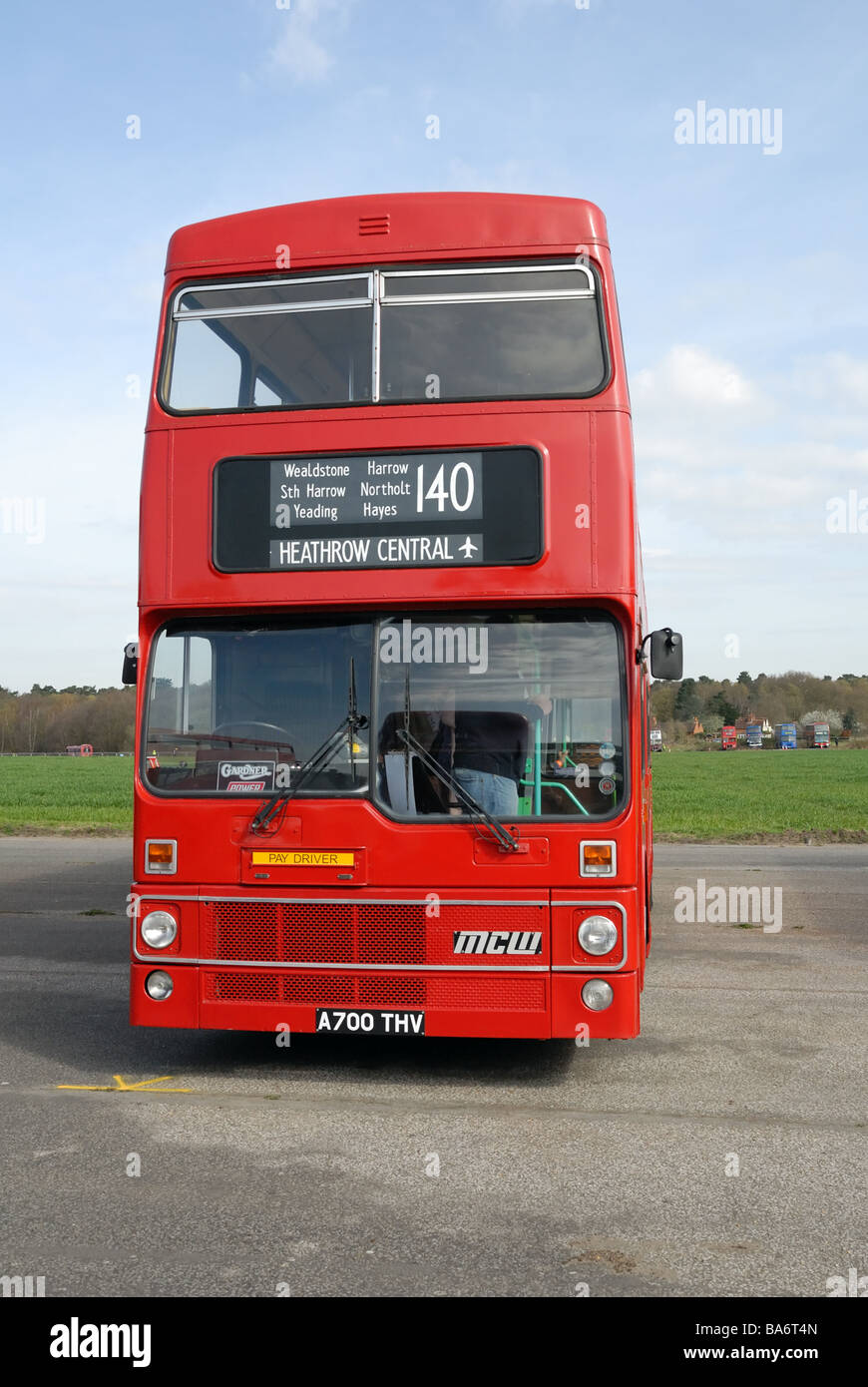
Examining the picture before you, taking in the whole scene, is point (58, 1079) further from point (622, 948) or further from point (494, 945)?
point (622, 948)

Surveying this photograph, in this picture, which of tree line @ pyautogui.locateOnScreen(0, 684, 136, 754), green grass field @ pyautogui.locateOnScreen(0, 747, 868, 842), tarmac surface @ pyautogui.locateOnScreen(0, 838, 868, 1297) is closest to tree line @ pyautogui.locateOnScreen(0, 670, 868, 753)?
tree line @ pyautogui.locateOnScreen(0, 684, 136, 754)

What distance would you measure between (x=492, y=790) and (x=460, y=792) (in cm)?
15

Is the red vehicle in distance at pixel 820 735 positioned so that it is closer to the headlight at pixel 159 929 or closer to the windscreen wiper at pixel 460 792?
the windscreen wiper at pixel 460 792

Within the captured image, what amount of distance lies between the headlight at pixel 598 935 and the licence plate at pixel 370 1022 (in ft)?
2.77

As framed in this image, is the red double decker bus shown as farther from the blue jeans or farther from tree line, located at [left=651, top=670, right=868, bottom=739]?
tree line, located at [left=651, top=670, right=868, bottom=739]

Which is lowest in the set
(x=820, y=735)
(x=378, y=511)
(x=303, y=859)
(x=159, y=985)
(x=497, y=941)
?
(x=159, y=985)

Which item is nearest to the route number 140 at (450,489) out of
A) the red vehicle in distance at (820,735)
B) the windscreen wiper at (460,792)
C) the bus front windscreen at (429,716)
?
the bus front windscreen at (429,716)

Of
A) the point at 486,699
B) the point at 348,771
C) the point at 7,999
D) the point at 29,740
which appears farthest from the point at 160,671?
the point at 29,740

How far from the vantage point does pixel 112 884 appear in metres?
15.2

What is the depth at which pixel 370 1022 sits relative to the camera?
5.82m

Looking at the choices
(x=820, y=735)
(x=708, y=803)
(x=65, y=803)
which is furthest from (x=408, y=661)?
(x=820, y=735)

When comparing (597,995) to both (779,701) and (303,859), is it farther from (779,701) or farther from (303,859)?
(779,701)

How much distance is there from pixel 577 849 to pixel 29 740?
121668 millimetres

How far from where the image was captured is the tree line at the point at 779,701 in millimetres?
111750
